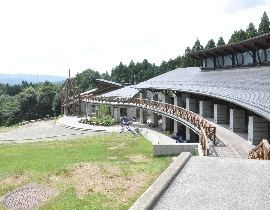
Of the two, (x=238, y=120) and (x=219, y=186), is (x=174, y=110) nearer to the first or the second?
(x=238, y=120)

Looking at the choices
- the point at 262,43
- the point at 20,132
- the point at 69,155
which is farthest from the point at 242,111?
the point at 20,132

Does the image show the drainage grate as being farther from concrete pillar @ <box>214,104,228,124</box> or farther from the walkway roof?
the walkway roof

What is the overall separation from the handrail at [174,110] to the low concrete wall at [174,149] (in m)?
1.32

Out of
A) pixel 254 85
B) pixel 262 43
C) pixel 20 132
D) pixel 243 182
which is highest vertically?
pixel 262 43

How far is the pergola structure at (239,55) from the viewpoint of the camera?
23312mm

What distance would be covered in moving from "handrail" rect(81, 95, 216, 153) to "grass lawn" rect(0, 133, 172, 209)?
114 inches

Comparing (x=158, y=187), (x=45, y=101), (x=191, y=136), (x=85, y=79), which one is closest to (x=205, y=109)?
(x=191, y=136)

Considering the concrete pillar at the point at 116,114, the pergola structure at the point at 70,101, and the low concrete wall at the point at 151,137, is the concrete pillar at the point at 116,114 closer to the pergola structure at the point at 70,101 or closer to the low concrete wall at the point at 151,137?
the pergola structure at the point at 70,101

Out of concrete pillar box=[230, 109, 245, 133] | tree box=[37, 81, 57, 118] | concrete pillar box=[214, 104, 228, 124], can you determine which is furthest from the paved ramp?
tree box=[37, 81, 57, 118]

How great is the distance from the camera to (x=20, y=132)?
36094 mm

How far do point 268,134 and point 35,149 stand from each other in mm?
17523

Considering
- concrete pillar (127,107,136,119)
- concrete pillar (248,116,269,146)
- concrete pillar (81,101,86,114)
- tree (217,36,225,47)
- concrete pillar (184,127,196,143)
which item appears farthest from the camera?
tree (217,36,225,47)

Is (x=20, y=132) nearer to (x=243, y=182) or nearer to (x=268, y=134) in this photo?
(x=268, y=134)

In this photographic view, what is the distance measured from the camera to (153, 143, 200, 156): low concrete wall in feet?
56.1
